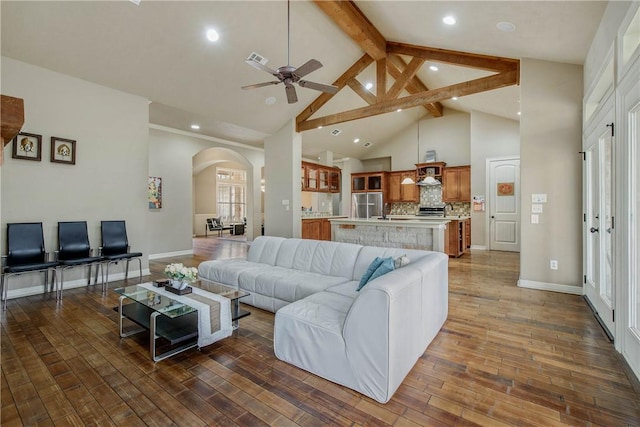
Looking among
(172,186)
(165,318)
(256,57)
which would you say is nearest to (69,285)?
(165,318)

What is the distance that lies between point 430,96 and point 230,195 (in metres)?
11.1

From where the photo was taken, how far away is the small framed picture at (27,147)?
392 cm

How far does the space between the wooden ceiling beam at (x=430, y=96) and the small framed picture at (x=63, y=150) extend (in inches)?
168

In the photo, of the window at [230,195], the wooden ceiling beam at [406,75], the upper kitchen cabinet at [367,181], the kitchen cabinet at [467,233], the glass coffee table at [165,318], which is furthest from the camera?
the window at [230,195]

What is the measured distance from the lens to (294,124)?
6.91 m

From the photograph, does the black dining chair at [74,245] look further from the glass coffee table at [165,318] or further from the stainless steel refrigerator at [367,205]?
the stainless steel refrigerator at [367,205]

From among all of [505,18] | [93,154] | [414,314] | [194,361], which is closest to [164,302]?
[194,361]

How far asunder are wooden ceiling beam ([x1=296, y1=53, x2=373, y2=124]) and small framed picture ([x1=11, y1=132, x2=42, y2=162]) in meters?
4.66

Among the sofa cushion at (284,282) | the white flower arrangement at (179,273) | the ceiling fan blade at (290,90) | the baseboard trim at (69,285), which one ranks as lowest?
the baseboard trim at (69,285)

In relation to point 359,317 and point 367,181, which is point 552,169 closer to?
point 359,317

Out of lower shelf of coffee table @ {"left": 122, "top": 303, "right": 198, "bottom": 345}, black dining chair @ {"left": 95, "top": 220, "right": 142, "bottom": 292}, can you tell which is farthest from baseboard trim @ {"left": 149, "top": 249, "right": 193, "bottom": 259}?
lower shelf of coffee table @ {"left": 122, "top": 303, "right": 198, "bottom": 345}

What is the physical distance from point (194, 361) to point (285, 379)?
80 cm

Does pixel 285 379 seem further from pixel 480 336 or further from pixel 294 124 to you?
pixel 294 124

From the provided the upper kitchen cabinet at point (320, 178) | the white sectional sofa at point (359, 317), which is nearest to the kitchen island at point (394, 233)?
the upper kitchen cabinet at point (320, 178)
